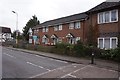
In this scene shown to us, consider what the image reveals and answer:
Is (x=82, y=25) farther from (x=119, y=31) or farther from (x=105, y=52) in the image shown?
(x=105, y=52)

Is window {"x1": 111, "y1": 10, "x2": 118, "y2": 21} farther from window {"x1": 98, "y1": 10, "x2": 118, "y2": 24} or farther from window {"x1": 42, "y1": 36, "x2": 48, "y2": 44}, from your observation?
window {"x1": 42, "y1": 36, "x2": 48, "y2": 44}

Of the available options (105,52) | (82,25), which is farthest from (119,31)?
(82,25)

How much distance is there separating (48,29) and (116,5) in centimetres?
2584

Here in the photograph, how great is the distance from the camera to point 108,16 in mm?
23141

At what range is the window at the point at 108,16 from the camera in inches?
888

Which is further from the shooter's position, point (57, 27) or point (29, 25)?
point (29, 25)

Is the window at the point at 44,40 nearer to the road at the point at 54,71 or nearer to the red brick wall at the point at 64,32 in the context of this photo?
the red brick wall at the point at 64,32

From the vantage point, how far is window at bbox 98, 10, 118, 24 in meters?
22.6

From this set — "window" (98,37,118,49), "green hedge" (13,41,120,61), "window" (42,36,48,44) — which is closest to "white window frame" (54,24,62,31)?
"window" (42,36,48,44)

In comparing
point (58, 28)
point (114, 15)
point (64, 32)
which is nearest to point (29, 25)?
point (58, 28)

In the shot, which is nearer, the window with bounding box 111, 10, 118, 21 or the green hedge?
the green hedge

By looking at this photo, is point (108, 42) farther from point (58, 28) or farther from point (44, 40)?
point (44, 40)

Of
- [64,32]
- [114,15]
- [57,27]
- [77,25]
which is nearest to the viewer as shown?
[114,15]

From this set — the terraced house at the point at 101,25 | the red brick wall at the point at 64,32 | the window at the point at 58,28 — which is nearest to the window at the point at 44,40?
the red brick wall at the point at 64,32
